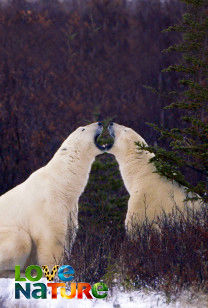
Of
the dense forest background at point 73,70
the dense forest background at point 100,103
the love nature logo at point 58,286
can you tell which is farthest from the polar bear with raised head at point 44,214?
the dense forest background at point 73,70

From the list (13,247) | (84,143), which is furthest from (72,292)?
(84,143)

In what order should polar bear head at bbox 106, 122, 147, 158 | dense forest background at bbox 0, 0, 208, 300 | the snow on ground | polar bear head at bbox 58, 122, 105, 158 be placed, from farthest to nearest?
polar bear head at bbox 106, 122, 147, 158, polar bear head at bbox 58, 122, 105, 158, dense forest background at bbox 0, 0, 208, 300, the snow on ground

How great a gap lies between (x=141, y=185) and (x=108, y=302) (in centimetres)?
158

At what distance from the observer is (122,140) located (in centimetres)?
500

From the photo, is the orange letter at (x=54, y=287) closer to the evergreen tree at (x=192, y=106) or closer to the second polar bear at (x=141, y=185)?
the second polar bear at (x=141, y=185)

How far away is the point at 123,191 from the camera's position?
689 cm

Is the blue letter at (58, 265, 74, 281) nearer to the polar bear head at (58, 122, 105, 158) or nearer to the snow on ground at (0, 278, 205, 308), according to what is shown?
the snow on ground at (0, 278, 205, 308)

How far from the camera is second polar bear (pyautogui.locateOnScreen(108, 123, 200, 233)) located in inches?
190

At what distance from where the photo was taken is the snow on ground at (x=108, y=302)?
11.4 feet

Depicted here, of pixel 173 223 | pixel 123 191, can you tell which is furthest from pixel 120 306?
pixel 123 191

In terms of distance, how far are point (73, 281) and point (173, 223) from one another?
Answer: 1.03 m

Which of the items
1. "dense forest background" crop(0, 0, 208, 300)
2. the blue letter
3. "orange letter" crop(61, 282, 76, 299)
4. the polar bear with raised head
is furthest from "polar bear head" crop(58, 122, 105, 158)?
"orange letter" crop(61, 282, 76, 299)

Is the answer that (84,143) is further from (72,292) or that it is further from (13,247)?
(72,292)

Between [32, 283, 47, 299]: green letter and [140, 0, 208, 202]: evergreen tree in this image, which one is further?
[140, 0, 208, 202]: evergreen tree
